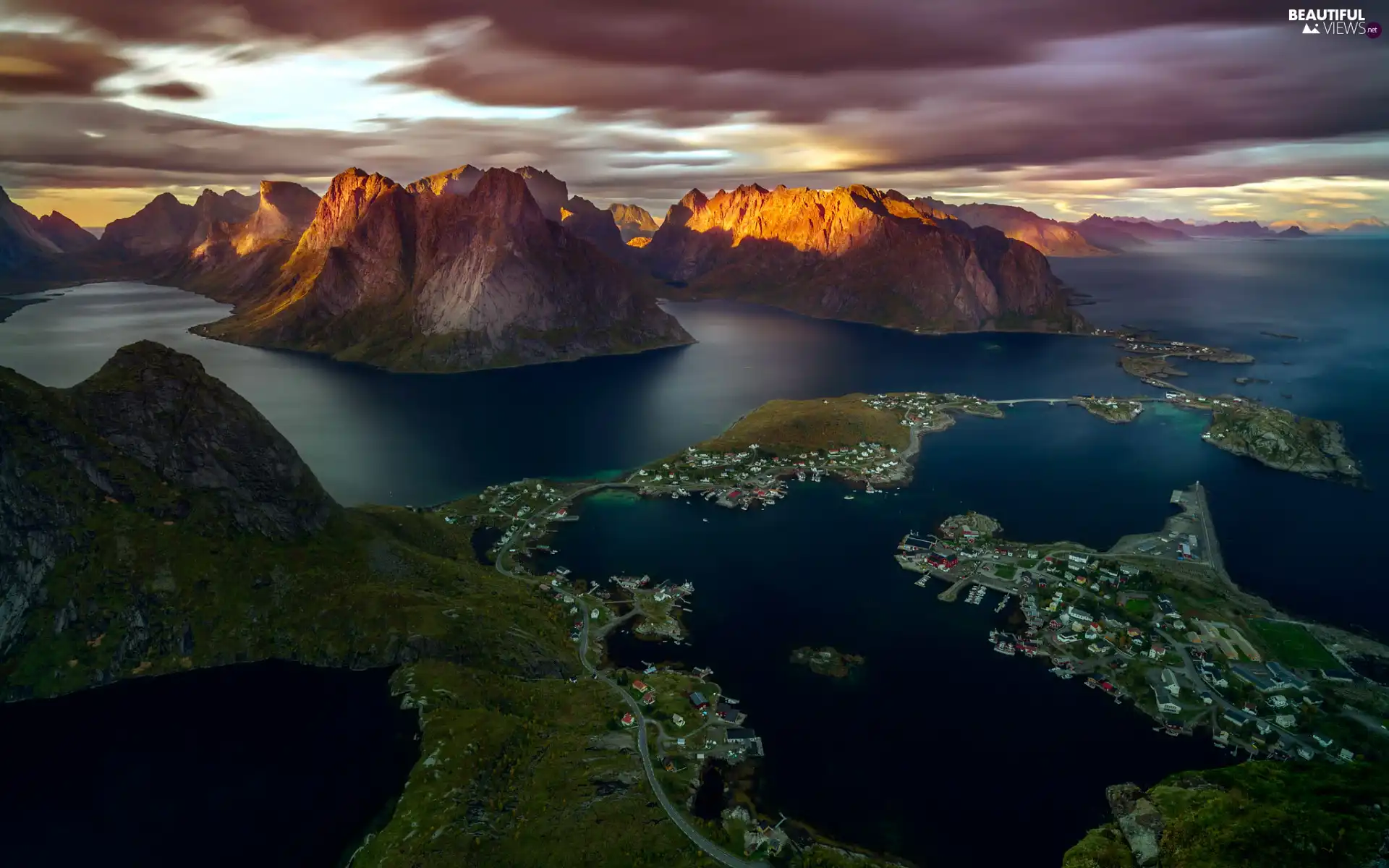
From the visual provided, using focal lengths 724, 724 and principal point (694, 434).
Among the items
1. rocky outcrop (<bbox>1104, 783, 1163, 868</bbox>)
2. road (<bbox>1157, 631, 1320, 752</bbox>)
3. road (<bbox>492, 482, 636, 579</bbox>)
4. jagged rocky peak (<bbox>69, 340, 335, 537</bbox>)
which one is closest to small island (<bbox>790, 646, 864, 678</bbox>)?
rocky outcrop (<bbox>1104, 783, 1163, 868</bbox>)

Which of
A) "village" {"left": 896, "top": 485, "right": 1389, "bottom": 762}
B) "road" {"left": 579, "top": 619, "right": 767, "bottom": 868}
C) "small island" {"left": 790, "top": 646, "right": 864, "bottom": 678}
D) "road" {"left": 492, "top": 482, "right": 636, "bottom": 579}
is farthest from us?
"road" {"left": 492, "top": 482, "right": 636, "bottom": 579}

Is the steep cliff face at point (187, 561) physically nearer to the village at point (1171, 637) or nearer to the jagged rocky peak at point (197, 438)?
the jagged rocky peak at point (197, 438)

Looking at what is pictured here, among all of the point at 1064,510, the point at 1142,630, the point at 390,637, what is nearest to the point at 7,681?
the point at 390,637

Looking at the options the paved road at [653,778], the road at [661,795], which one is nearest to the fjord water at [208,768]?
Result: the paved road at [653,778]

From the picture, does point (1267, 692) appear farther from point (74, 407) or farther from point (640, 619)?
point (74, 407)

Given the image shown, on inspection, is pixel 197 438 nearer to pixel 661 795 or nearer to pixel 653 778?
pixel 653 778

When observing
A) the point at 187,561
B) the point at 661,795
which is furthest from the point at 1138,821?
the point at 187,561

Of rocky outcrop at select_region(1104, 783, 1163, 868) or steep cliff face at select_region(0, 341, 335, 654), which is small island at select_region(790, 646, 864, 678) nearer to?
rocky outcrop at select_region(1104, 783, 1163, 868)
